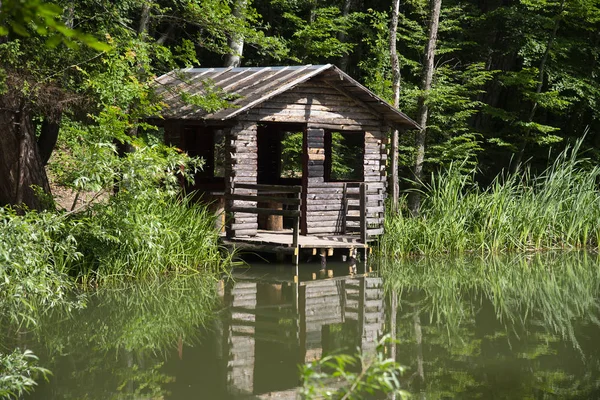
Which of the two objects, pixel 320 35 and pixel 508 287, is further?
pixel 320 35

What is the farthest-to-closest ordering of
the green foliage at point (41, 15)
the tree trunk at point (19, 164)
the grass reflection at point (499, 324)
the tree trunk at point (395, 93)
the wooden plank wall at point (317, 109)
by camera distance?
the tree trunk at point (395, 93), the wooden plank wall at point (317, 109), the tree trunk at point (19, 164), the grass reflection at point (499, 324), the green foliage at point (41, 15)

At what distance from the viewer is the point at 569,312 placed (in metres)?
11.1

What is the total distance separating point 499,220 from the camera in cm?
1616

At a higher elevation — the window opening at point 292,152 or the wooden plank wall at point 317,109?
the wooden plank wall at point 317,109

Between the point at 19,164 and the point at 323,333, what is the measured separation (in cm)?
517

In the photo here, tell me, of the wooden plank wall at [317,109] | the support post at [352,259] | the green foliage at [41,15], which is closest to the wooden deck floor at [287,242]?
the support post at [352,259]

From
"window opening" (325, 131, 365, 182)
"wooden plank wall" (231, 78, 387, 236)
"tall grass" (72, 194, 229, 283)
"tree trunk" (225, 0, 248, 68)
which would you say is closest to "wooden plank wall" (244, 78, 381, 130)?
"wooden plank wall" (231, 78, 387, 236)

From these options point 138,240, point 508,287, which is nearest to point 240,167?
point 138,240

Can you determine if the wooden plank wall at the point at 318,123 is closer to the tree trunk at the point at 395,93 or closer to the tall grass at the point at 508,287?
the tree trunk at the point at 395,93

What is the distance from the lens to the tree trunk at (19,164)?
1173cm

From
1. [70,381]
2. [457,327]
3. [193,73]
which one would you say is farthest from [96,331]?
[193,73]

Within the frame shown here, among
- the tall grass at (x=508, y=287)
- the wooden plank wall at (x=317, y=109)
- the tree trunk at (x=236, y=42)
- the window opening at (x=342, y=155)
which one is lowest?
the tall grass at (x=508, y=287)

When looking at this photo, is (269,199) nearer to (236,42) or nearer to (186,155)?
(186,155)

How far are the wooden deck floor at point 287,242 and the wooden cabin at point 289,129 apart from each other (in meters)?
0.02
